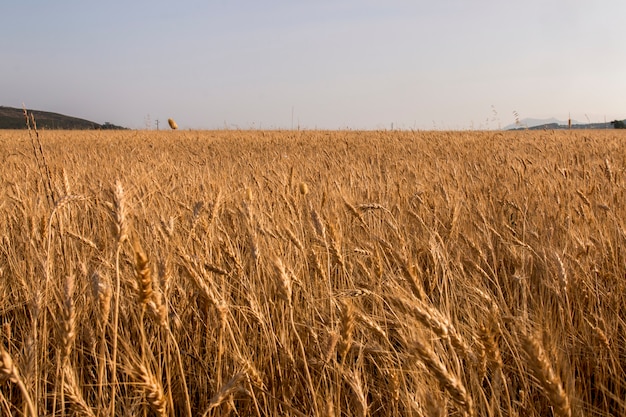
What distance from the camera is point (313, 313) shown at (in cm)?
147

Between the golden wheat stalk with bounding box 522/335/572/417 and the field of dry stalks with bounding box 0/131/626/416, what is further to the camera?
the field of dry stalks with bounding box 0/131/626/416

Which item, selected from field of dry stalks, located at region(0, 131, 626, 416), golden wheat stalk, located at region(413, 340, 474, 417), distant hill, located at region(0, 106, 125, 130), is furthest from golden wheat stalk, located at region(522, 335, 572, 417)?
distant hill, located at region(0, 106, 125, 130)

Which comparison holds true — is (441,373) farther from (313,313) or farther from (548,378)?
(313,313)

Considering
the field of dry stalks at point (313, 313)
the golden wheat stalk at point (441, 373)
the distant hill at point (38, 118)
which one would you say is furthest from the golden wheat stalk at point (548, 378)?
the distant hill at point (38, 118)

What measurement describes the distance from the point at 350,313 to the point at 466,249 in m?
1.40

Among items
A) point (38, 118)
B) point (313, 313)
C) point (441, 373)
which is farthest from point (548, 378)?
point (38, 118)

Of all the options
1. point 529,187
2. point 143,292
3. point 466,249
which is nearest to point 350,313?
point 143,292

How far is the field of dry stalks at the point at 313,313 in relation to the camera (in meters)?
0.90

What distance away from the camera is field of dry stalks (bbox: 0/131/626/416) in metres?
0.90

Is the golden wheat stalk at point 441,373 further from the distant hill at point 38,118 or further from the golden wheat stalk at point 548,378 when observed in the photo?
the distant hill at point 38,118

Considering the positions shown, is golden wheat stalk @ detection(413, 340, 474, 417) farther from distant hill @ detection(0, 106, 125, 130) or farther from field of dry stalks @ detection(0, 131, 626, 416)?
distant hill @ detection(0, 106, 125, 130)

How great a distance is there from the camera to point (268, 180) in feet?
10.3

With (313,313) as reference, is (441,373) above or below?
above

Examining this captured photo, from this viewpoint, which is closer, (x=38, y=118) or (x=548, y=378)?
(x=548, y=378)
